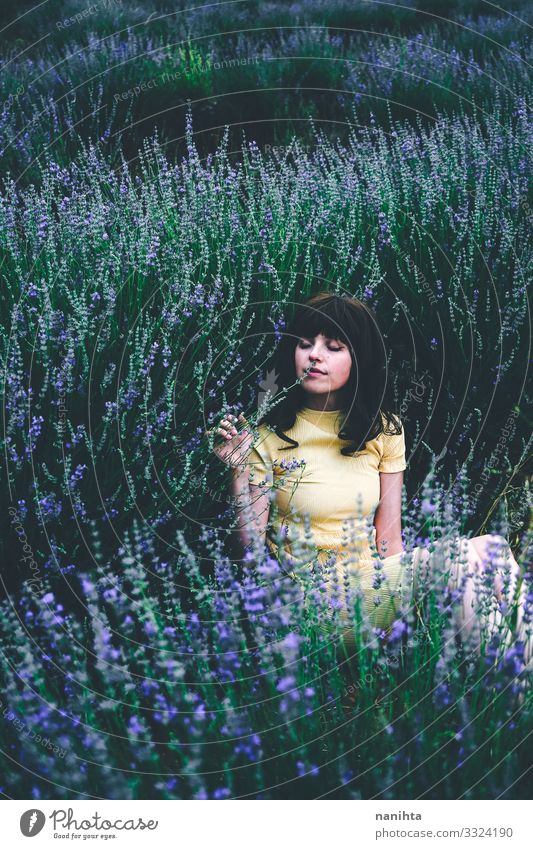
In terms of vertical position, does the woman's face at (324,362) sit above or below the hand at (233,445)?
above

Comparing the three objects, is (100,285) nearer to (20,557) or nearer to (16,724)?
(20,557)

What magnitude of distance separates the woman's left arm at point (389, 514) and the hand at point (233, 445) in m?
0.45

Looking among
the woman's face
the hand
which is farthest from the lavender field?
the woman's face

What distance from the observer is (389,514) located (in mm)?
2451

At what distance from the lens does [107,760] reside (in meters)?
1.46

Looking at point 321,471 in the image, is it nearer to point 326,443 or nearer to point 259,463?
point 326,443

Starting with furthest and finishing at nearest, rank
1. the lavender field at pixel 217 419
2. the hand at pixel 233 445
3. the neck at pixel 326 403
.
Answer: the neck at pixel 326 403, the hand at pixel 233 445, the lavender field at pixel 217 419

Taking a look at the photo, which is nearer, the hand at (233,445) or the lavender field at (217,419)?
the lavender field at (217,419)

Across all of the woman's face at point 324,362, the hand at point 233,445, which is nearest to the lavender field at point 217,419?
the hand at point 233,445

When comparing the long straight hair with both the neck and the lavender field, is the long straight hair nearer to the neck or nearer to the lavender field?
the neck

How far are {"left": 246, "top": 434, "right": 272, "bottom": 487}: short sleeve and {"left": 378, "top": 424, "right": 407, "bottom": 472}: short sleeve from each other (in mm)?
364

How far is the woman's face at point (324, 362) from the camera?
2.39m

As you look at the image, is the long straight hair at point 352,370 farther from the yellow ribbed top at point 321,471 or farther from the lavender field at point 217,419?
the lavender field at point 217,419

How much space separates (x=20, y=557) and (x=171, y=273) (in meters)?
1.18
